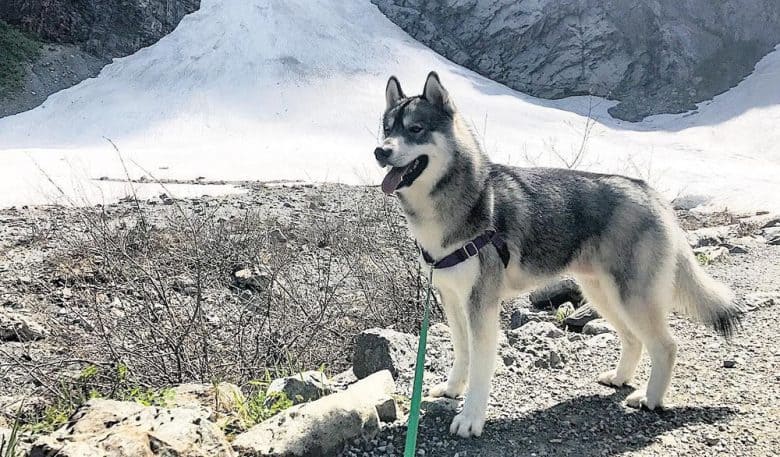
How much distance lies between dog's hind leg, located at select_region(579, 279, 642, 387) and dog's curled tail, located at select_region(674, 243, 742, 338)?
44 cm

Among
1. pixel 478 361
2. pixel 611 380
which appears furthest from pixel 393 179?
pixel 611 380

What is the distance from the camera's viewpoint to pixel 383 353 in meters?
5.16

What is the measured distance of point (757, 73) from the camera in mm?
33844

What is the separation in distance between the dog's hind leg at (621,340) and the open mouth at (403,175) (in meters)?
1.63

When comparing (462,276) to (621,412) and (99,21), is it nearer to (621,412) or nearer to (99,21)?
(621,412)

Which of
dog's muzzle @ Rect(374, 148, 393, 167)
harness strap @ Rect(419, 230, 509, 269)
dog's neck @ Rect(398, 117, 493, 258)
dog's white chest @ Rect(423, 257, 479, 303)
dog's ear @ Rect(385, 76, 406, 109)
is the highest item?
dog's ear @ Rect(385, 76, 406, 109)

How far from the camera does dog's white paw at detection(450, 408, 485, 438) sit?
4.05m

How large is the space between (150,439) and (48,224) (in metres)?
9.92

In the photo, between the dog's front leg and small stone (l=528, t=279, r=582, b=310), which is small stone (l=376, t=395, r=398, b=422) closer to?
the dog's front leg

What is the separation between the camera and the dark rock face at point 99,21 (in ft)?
108

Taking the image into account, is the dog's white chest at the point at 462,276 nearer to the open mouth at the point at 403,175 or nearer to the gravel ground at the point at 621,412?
the open mouth at the point at 403,175

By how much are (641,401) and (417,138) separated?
233cm

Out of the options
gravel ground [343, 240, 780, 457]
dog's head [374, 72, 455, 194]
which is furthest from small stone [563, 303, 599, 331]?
dog's head [374, 72, 455, 194]

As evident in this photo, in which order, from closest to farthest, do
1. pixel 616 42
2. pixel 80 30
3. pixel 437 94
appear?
1. pixel 437 94
2. pixel 80 30
3. pixel 616 42
